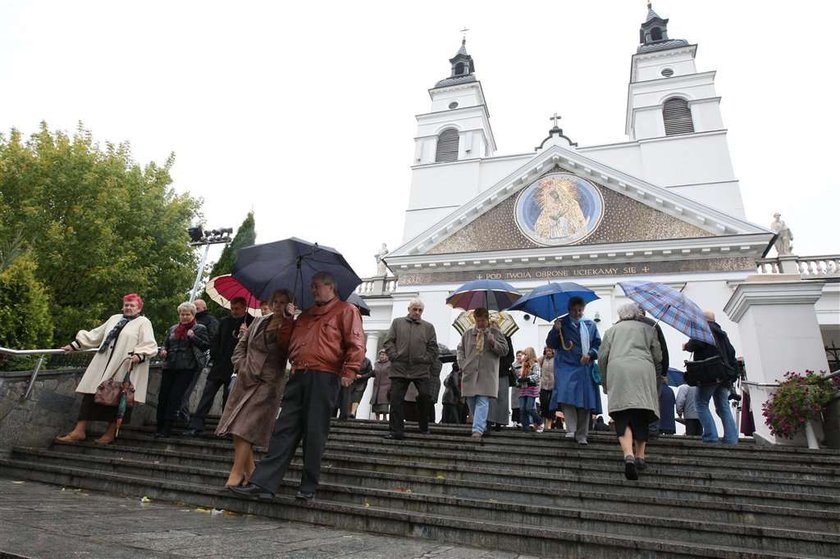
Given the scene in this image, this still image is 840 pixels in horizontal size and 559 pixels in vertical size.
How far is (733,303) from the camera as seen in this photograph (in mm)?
8602

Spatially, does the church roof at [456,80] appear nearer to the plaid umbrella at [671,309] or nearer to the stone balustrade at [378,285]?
the stone balustrade at [378,285]

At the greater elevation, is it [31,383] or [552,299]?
[552,299]

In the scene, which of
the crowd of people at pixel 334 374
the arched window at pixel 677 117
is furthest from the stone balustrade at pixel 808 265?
the crowd of people at pixel 334 374

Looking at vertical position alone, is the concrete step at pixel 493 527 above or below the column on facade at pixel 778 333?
below

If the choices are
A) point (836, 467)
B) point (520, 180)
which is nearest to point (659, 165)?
point (520, 180)

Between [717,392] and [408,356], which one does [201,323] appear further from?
[717,392]

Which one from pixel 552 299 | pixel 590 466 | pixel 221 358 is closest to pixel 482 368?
pixel 552 299

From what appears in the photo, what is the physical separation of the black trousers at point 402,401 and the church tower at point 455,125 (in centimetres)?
2135

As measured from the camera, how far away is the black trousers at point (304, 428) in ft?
13.7

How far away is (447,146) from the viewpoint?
28.3 meters

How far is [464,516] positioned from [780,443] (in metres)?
5.52

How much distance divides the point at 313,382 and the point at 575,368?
3648 millimetres

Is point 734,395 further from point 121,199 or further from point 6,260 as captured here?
point 121,199

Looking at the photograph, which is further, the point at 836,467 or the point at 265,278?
the point at 836,467
